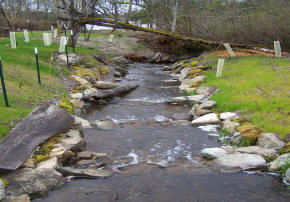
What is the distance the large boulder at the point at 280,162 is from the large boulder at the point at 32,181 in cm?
395

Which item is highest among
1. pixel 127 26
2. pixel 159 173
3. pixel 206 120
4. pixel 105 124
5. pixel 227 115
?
pixel 127 26

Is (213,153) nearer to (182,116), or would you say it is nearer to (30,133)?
(182,116)

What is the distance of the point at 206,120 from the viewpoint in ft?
28.9

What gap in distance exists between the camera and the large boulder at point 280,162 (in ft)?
18.6

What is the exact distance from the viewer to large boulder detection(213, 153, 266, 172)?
5866 millimetres

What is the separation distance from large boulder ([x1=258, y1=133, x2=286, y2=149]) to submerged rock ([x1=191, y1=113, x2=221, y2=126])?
193 cm

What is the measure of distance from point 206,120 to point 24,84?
21.6ft

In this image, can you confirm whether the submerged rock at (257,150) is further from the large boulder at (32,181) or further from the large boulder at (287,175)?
the large boulder at (32,181)

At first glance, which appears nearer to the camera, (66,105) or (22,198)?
(22,198)

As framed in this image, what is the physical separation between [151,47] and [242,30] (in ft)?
28.2

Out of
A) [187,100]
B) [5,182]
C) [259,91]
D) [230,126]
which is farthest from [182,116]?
[5,182]

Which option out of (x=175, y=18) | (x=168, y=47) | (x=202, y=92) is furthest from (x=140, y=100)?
(x=168, y=47)

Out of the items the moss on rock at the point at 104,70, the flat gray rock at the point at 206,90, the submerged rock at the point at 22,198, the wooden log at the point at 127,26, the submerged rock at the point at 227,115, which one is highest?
the wooden log at the point at 127,26

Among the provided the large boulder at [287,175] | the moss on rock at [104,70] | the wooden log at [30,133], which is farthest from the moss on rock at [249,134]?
the moss on rock at [104,70]
